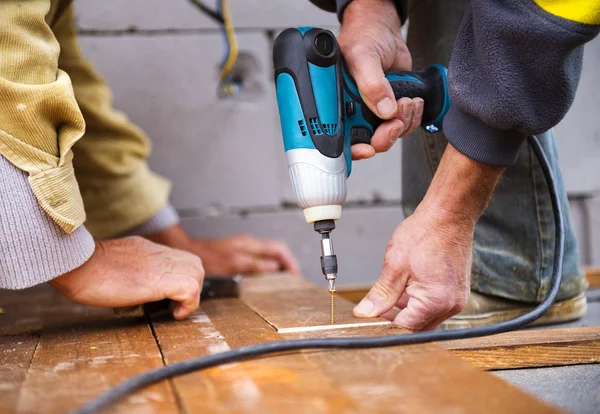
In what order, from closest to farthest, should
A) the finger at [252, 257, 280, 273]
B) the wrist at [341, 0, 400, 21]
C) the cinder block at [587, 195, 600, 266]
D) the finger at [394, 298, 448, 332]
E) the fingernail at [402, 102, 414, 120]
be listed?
the finger at [394, 298, 448, 332] → the fingernail at [402, 102, 414, 120] → the wrist at [341, 0, 400, 21] → the finger at [252, 257, 280, 273] → the cinder block at [587, 195, 600, 266]

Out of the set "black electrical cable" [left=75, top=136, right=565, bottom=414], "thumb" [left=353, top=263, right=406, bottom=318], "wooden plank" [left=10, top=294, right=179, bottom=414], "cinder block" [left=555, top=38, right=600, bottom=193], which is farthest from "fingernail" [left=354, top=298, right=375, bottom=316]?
"cinder block" [left=555, top=38, right=600, bottom=193]

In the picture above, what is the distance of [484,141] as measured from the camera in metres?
1.02

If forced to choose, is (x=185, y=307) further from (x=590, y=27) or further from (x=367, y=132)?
(x=590, y=27)

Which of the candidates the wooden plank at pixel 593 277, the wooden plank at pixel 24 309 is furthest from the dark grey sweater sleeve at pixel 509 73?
the wooden plank at pixel 593 277

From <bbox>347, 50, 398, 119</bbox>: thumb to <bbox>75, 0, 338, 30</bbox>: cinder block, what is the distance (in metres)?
1.24

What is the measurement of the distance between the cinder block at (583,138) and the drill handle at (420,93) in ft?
4.57

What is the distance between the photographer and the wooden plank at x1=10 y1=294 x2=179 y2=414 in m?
0.68

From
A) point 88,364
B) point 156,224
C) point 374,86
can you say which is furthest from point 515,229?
point 156,224

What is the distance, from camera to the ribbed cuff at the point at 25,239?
1.00 metres

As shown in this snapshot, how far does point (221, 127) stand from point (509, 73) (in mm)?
1536

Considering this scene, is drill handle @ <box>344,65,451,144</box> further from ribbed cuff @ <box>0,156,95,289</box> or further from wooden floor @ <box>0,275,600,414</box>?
ribbed cuff @ <box>0,156,95,289</box>

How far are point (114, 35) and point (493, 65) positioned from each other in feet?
5.36

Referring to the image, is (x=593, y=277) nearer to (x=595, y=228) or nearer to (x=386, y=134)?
(x=595, y=228)

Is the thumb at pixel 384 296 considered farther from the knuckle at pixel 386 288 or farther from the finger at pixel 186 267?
the finger at pixel 186 267
